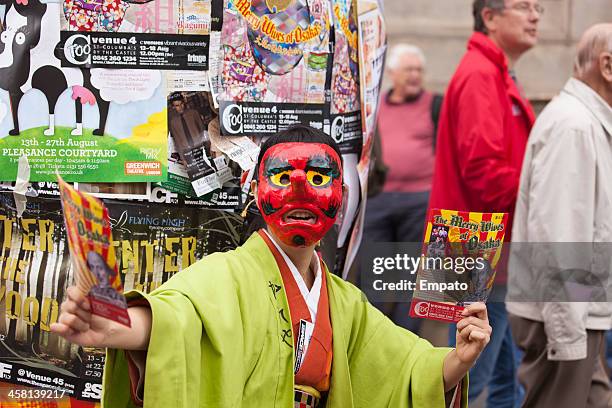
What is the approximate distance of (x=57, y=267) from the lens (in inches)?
148

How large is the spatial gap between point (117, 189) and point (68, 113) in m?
0.29

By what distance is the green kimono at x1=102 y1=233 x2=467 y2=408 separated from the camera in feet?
10.1

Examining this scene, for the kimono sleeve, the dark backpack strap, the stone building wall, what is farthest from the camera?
the stone building wall

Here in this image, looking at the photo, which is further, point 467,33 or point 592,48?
point 467,33

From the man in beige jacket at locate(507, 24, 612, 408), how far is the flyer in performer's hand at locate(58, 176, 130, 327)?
2.40 m

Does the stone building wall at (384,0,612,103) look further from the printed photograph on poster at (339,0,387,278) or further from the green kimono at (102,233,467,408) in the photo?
the green kimono at (102,233,467,408)

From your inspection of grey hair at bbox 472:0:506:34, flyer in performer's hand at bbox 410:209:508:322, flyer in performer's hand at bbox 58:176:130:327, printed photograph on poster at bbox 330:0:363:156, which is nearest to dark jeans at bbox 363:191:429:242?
grey hair at bbox 472:0:506:34

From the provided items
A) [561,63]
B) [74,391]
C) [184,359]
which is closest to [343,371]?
[184,359]

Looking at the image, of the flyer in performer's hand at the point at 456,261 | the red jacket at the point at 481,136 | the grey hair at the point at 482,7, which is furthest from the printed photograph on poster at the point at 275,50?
the grey hair at the point at 482,7

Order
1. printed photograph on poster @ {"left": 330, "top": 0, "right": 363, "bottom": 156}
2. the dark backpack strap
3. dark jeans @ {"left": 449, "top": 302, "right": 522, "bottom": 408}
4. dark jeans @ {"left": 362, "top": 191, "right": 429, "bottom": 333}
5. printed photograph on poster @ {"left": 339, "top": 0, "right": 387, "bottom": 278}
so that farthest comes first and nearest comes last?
the dark backpack strap → dark jeans @ {"left": 362, "top": 191, "right": 429, "bottom": 333} → dark jeans @ {"left": 449, "top": 302, "right": 522, "bottom": 408} → printed photograph on poster @ {"left": 339, "top": 0, "right": 387, "bottom": 278} → printed photograph on poster @ {"left": 330, "top": 0, "right": 363, "bottom": 156}

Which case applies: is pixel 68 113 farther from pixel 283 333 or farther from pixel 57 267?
pixel 283 333

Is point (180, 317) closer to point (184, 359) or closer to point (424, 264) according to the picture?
point (184, 359)

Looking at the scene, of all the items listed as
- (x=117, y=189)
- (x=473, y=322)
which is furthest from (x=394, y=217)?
(x=473, y=322)

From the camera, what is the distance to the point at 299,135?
11.7 feet
